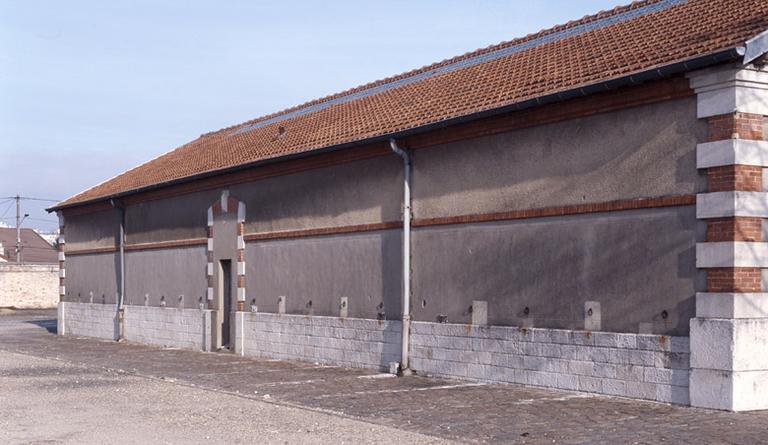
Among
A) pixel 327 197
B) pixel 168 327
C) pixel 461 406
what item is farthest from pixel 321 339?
pixel 168 327

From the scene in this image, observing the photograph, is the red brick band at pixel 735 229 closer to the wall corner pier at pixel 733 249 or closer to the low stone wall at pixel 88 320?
the wall corner pier at pixel 733 249

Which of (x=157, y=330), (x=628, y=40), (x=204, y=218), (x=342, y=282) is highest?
(x=628, y=40)

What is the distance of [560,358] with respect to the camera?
1298 centimetres

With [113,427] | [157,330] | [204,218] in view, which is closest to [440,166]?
[113,427]

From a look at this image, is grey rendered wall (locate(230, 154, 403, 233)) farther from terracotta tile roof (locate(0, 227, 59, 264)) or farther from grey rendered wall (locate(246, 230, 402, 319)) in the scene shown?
terracotta tile roof (locate(0, 227, 59, 264))

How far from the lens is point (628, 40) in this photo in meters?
14.1

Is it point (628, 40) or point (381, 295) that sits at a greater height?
point (628, 40)

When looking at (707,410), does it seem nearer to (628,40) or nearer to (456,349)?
(456,349)

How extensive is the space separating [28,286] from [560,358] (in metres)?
51.5

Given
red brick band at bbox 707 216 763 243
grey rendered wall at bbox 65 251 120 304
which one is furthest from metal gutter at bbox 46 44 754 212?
grey rendered wall at bbox 65 251 120 304

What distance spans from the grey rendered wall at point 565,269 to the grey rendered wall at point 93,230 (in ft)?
49.8

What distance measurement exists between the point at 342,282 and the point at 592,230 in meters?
6.58

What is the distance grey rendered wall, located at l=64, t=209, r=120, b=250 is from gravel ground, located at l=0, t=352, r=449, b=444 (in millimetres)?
12868

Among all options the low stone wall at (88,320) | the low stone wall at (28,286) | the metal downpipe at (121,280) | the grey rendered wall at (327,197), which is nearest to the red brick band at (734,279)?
the grey rendered wall at (327,197)
